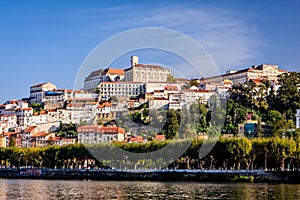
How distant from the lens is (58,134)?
256 ft

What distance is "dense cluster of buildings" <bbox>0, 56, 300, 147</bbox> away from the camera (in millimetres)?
78938

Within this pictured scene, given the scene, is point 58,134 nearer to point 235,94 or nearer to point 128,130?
point 128,130

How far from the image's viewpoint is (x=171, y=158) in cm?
4488

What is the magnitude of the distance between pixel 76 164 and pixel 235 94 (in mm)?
30017

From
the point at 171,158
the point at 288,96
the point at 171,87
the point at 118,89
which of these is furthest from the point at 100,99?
the point at 171,158

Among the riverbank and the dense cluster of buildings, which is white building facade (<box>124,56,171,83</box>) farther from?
the riverbank

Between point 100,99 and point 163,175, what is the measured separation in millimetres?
47258

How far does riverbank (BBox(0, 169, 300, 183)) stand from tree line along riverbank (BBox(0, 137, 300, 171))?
5.87ft

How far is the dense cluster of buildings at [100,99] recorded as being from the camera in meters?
78.9

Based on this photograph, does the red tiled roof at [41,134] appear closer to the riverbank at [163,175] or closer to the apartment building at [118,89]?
the apartment building at [118,89]

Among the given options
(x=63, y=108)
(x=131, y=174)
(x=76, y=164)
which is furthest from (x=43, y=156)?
(x=63, y=108)

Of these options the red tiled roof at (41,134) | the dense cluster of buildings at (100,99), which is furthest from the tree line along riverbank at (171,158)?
the red tiled roof at (41,134)

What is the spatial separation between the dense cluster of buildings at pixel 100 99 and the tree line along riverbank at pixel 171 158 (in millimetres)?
15651

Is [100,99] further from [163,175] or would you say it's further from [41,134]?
[163,175]
